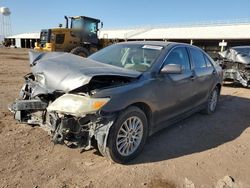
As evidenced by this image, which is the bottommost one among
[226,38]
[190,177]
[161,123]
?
[190,177]

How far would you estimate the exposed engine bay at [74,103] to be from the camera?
338 cm

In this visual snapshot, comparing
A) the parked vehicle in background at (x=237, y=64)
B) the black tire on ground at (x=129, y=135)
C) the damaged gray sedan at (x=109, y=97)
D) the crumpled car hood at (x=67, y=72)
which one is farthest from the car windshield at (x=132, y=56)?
the parked vehicle in background at (x=237, y=64)

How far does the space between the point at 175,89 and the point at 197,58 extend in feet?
4.75

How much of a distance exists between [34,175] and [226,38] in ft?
102

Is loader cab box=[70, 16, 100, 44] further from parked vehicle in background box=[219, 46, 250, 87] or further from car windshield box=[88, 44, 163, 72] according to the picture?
car windshield box=[88, 44, 163, 72]

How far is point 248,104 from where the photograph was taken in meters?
7.95

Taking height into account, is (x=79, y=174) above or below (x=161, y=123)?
below

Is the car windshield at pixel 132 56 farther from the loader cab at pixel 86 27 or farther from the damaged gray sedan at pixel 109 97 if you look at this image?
the loader cab at pixel 86 27

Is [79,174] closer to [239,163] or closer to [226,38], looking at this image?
[239,163]

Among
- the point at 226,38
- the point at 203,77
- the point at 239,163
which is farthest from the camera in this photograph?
the point at 226,38

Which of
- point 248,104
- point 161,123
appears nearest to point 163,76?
point 161,123

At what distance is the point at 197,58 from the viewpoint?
575 centimetres

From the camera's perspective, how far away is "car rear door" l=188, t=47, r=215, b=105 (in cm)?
550

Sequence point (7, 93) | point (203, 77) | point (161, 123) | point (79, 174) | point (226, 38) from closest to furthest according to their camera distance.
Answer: point (79, 174), point (161, 123), point (203, 77), point (7, 93), point (226, 38)
